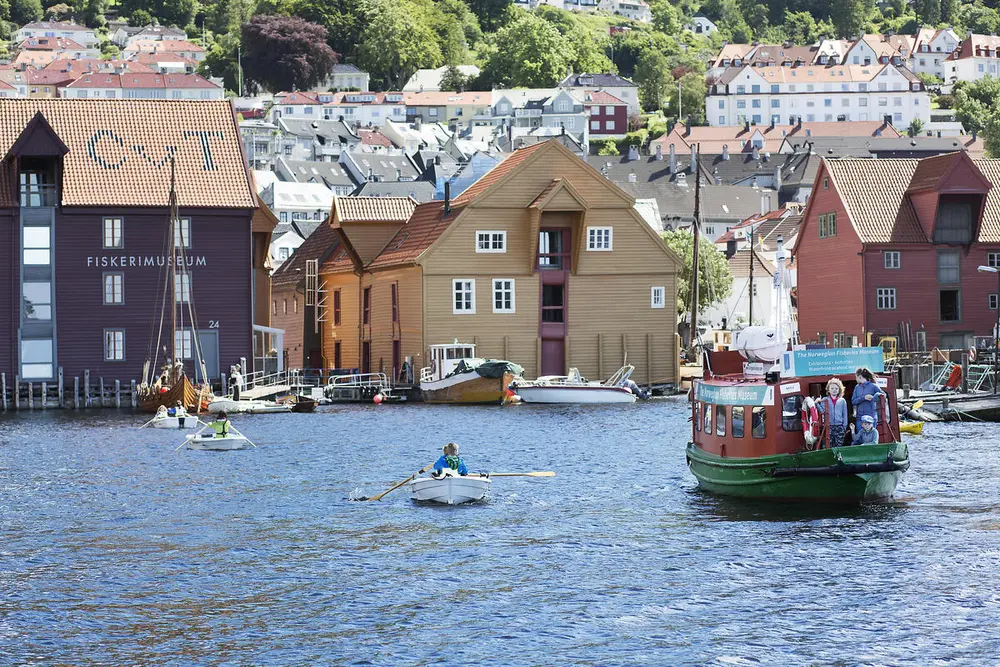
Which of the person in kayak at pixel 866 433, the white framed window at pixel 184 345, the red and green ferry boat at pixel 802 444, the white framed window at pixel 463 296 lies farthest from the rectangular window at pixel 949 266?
the person in kayak at pixel 866 433

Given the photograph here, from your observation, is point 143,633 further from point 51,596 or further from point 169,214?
point 169,214

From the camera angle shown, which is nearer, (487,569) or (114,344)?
(487,569)

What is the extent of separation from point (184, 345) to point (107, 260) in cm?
549

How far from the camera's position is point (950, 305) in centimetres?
9869

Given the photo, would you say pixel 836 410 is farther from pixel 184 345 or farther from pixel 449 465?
pixel 184 345

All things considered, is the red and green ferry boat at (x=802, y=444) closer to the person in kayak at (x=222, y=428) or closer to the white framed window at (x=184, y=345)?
the person in kayak at (x=222, y=428)

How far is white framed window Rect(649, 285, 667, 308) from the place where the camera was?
308 feet

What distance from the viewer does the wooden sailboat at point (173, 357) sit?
7769 centimetres

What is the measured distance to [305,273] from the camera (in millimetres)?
109750

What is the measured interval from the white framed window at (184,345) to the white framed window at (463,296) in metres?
14.1

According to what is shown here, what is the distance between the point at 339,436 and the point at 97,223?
2375 cm

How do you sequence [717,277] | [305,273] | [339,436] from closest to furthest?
[339,436], [305,273], [717,277]

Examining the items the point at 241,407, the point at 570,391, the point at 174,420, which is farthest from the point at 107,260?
the point at 570,391

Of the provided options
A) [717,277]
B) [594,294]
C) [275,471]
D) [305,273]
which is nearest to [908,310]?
[594,294]
